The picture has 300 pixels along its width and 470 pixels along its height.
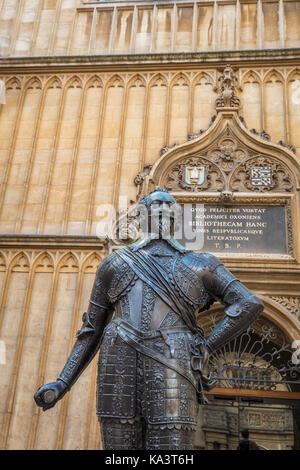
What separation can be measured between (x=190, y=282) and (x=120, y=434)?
2.43 feet

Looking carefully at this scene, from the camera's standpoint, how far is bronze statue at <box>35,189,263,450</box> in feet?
6.53

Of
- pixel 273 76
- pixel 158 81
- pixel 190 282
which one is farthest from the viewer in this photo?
pixel 158 81

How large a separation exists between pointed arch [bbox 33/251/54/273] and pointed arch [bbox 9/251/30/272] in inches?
5.3

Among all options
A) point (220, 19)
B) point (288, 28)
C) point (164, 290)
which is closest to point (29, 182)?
point (220, 19)

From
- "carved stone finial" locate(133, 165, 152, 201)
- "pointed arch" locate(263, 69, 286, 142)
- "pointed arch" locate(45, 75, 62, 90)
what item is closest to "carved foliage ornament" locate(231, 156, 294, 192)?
"pointed arch" locate(263, 69, 286, 142)

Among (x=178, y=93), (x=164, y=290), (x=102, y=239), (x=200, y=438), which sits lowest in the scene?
(x=164, y=290)

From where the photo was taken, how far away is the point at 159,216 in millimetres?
2498

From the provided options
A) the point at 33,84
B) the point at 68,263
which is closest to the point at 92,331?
the point at 68,263

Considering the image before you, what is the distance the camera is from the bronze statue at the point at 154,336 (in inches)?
78.3

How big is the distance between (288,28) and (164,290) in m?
8.28

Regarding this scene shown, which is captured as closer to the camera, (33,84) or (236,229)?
(236,229)

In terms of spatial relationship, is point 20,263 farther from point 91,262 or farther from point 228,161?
point 228,161
